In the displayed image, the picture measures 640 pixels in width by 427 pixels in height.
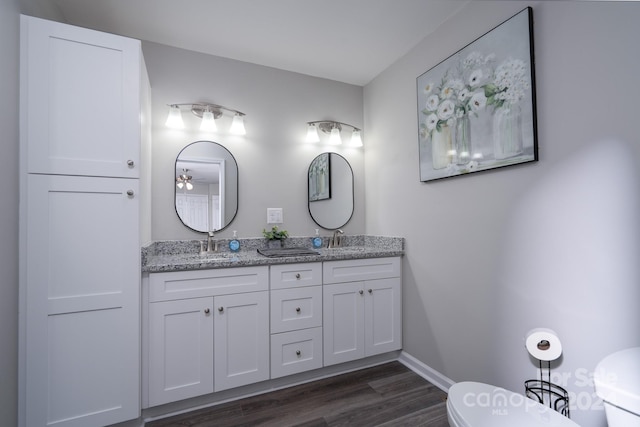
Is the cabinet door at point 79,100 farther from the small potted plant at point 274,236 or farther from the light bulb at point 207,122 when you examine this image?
the small potted plant at point 274,236

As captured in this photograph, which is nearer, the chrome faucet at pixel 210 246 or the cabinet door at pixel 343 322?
the cabinet door at pixel 343 322

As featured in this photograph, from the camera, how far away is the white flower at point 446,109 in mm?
1896

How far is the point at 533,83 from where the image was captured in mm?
1445

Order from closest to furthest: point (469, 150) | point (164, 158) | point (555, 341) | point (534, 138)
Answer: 1. point (555, 341)
2. point (534, 138)
3. point (469, 150)
4. point (164, 158)

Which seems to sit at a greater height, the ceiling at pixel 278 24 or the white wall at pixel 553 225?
the ceiling at pixel 278 24

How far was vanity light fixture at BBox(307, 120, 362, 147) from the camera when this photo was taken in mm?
2656

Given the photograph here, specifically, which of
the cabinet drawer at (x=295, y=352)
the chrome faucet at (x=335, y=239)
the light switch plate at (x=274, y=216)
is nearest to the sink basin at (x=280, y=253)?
the light switch plate at (x=274, y=216)

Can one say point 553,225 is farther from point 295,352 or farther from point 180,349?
point 180,349

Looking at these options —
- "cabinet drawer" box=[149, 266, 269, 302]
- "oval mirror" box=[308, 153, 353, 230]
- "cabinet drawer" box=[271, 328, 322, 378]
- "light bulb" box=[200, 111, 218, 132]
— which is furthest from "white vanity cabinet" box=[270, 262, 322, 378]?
"light bulb" box=[200, 111, 218, 132]

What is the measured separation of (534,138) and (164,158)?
2.37 meters

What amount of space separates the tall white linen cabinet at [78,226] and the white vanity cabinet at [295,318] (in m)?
0.79

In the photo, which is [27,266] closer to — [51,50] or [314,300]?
[51,50]

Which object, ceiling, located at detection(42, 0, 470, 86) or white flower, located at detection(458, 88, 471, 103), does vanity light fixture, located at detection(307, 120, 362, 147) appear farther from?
white flower, located at detection(458, 88, 471, 103)

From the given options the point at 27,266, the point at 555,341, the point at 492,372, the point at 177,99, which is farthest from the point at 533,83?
the point at 27,266
